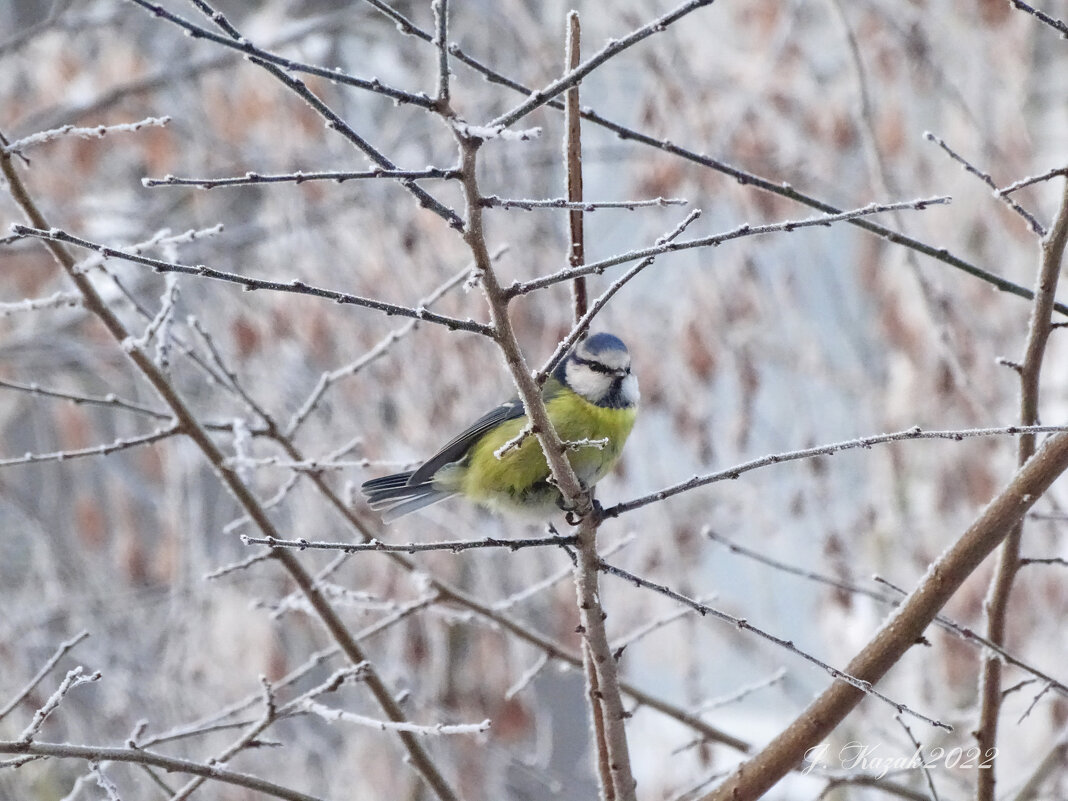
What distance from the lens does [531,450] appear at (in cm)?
210

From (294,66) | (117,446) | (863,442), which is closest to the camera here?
(294,66)

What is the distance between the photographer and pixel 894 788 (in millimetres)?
1632

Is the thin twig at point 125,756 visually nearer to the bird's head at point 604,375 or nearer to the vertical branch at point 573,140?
the vertical branch at point 573,140

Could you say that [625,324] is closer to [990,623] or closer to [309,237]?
[309,237]

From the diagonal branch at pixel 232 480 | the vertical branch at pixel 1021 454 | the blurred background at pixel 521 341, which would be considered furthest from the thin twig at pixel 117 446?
the blurred background at pixel 521 341

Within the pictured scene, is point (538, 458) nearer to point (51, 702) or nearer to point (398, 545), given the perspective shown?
point (398, 545)

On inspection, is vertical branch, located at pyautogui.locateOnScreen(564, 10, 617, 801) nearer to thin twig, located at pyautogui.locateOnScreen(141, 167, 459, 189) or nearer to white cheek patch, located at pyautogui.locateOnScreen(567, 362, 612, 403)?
thin twig, located at pyautogui.locateOnScreen(141, 167, 459, 189)

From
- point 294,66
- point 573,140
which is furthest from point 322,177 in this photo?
point 573,140

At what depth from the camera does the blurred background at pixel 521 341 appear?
11.3ft

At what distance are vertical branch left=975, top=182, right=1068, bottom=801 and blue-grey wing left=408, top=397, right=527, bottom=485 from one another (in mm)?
1016

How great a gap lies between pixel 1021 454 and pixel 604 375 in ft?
3.06

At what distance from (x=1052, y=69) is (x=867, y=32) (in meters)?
1.17

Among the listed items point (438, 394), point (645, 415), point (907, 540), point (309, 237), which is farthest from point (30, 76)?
point (907, 540)

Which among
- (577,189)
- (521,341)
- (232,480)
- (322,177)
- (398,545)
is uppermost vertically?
(521,341)
